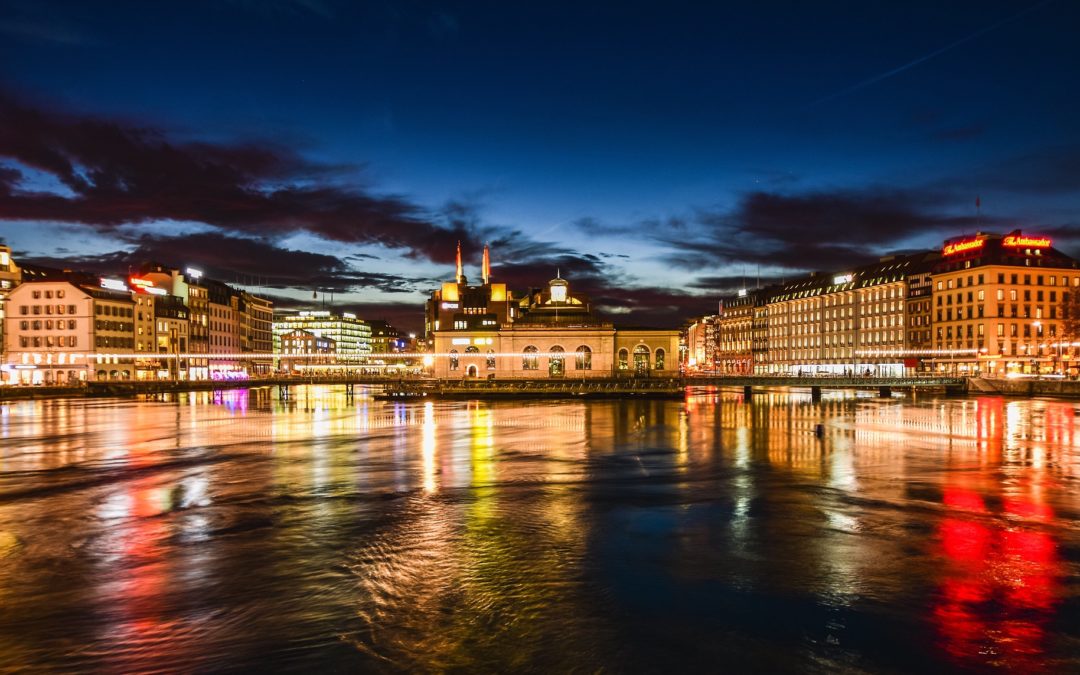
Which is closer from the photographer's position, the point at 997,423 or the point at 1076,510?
the point at 1076,510

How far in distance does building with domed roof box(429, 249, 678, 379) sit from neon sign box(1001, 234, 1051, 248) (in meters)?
54.8

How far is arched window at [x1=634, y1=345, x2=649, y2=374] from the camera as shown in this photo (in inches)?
5349

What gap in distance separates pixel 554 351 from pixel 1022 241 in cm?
7793

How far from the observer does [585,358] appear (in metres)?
134

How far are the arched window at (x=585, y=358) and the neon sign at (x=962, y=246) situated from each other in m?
62.8

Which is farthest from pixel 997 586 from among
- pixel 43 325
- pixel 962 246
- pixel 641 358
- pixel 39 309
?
pixel 39 309

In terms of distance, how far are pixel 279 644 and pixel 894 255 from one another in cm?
15710

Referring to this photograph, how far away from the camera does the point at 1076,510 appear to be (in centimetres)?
2380

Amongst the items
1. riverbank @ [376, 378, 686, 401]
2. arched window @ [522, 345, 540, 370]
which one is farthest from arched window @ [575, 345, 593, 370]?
riverbank @ [376, 378, 686, 401]

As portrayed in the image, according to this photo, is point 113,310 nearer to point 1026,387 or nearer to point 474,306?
point 474,306

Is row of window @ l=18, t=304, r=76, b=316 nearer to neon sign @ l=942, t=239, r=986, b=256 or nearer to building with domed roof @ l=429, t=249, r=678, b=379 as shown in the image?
building with domed roof @ l=429, t=249, r=678, b=379

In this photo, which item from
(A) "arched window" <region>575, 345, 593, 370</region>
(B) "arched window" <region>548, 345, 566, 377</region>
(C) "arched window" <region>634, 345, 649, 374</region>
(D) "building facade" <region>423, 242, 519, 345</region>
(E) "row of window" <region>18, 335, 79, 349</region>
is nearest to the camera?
(E) "row of window" <region>18, 335, 79, 349</region>

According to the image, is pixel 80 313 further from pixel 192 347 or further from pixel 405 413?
pixel 405 413

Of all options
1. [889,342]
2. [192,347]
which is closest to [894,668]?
[889,342]
